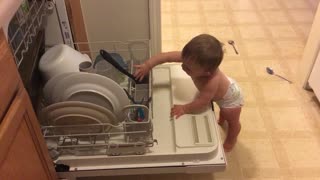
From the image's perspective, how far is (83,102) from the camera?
2.99 feet

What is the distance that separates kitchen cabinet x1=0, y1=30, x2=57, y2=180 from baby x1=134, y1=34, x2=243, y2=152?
0.44 m

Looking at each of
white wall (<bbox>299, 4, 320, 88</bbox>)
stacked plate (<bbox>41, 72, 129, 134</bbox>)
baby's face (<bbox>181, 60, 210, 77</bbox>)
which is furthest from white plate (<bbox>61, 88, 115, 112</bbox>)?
white wall (<bbox>299, 4, 320, 88</bbox>)

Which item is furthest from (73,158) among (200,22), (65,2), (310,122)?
(200,22)

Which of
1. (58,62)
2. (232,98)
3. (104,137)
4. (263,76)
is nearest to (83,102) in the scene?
(104,137)

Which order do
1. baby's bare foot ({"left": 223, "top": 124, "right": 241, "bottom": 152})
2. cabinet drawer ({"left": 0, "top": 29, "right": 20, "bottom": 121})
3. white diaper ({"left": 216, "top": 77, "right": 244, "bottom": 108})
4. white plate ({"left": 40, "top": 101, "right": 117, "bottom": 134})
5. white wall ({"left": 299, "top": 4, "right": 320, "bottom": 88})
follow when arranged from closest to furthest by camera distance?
cabinet drawer ({"left": 0, "top": 29, "right": 20, "bottom": 121}) < white plate ({"left": 40, "top": 101, "right": 117, "bottom": 134}) < white diaper ({"left": 216, "top": 77, "right": 244, "bottom": 108}) < baby's bare foot ({"left": 223, "top": 124, "right": 241, "bottom": 152}) < white wall ({"left": 299, "top": 4, "right": 320, "bottom": 88})

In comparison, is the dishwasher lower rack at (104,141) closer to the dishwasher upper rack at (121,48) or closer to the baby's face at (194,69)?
the baby's face at (194,69)

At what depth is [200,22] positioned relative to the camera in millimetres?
2232

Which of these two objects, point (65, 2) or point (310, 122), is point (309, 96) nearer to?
point (310, 122)

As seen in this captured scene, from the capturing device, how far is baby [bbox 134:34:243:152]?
103 centimetres

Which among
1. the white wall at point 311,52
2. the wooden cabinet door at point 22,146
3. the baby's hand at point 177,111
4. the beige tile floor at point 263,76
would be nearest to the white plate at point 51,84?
the wooden cabinet door at point 22,146

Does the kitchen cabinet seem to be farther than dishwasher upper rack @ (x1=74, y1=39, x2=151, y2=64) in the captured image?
No

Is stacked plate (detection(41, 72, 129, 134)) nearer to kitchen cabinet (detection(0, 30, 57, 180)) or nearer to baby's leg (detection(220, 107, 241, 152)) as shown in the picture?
kitchen cabinet (detection(0, 30, 57, 180))

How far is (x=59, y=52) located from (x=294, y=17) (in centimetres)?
175

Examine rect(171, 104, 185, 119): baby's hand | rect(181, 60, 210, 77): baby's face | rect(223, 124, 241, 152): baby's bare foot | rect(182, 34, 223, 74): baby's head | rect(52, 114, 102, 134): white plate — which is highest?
rect(182, 34, 223, 74): baby's head
